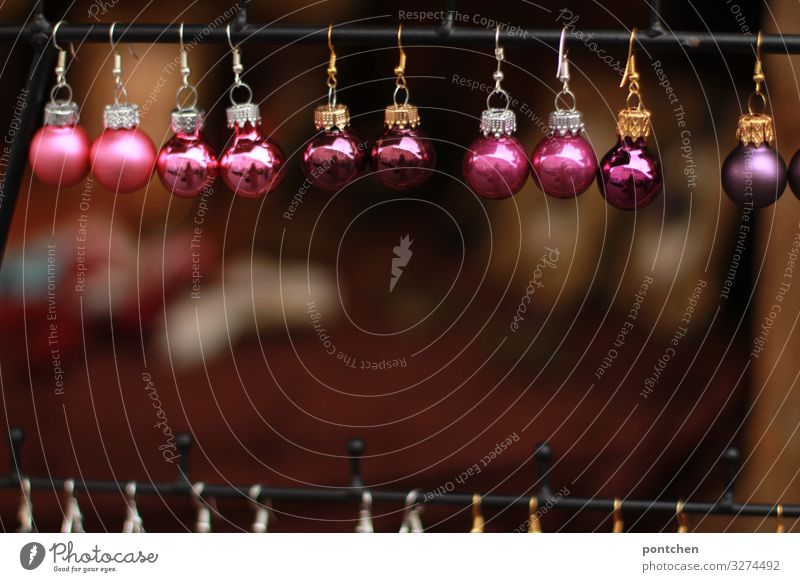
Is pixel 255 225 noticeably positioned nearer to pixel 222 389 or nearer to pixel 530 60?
pixel 222 389

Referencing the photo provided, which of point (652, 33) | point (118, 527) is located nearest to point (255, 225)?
point (118, 527)

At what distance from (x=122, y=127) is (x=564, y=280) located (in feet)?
1.45

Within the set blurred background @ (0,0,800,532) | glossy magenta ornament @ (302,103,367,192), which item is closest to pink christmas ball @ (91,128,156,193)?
glossy magenta ornament @ (302,103,367,192)

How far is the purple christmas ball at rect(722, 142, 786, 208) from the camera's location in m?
0.71

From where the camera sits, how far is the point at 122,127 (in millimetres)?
759

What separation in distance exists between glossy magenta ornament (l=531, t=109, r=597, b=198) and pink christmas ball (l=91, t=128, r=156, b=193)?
28cm

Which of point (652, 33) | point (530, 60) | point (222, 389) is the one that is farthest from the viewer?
point (222, 389)

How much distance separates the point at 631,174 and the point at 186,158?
0.31 meters

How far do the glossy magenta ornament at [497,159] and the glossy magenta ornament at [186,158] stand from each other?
19 centimetres

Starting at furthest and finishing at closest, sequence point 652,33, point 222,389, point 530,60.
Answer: point 222,389
point 530,60
point 652,33

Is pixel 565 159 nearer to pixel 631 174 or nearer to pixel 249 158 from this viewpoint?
pixel 631 174

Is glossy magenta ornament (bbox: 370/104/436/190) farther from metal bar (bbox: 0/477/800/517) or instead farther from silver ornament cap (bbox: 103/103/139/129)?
metal bar (bbox: 0/477/800/517)

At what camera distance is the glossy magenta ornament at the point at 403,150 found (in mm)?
725
